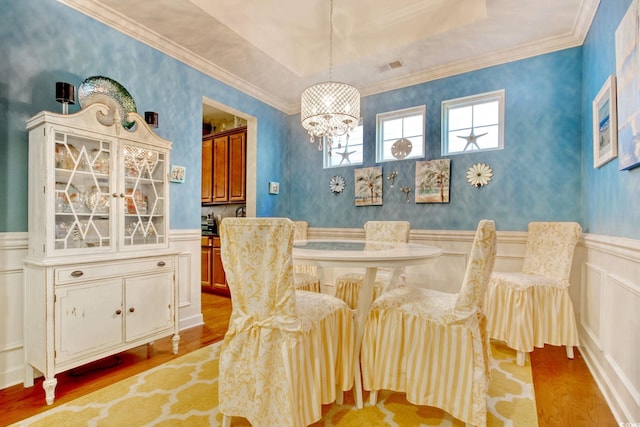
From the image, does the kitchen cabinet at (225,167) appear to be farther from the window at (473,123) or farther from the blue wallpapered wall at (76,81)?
the window at (473,123)

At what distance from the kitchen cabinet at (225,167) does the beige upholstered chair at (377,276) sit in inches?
85.0

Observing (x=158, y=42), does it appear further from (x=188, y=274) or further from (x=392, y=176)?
(x=392, y=176)

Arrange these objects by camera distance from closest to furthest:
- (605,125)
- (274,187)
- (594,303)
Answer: (605,125) → (594,303) → (274,187)

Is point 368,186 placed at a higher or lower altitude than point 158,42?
lower

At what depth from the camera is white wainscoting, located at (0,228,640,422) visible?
154 centimetres

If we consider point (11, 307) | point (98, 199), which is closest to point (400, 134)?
point (98, 199)

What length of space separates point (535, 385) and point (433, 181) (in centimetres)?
201

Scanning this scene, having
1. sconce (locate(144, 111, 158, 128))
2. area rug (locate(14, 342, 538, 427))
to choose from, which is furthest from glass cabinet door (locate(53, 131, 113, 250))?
area rug (locate(14, 342, 538, 427))

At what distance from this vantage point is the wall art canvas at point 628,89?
1503 millimetres

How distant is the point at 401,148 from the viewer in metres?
3.59

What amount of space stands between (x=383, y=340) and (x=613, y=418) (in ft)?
4.08

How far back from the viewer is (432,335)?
1525 millimetres

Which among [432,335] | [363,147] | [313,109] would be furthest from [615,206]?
[363,147]

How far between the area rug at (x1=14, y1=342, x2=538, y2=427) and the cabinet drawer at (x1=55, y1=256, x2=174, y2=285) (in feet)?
2.26
